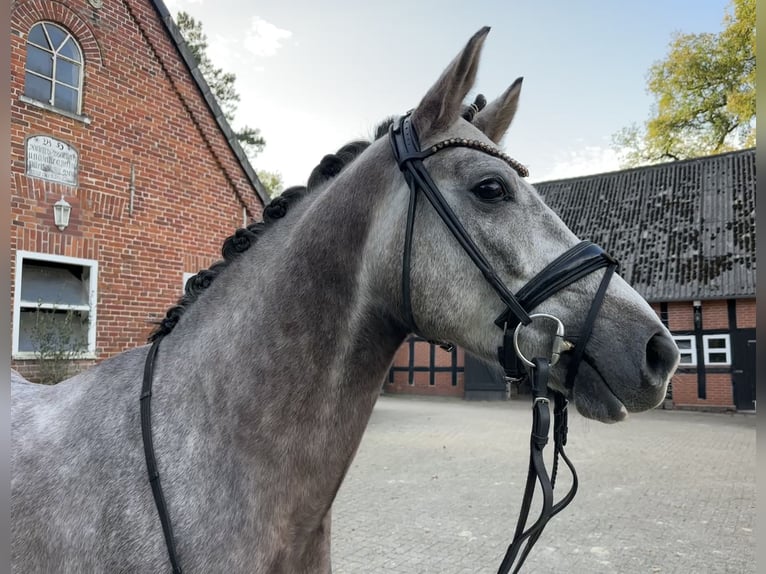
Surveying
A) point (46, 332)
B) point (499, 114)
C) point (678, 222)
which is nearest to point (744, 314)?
point (678, 222)

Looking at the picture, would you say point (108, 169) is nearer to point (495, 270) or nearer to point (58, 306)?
point (58, 306)

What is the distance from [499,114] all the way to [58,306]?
7.13m

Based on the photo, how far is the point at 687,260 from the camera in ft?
54.7

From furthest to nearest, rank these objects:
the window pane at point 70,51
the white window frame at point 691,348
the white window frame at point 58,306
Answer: the white window frame at point 691,348 < the window pane at point 70,51 < the white window frame at point 58,306

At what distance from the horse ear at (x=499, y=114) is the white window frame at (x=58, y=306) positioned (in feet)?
22.0

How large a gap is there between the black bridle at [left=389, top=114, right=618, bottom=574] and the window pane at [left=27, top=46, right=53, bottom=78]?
25.3 ft

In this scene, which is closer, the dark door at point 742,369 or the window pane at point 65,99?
the window pane at point 65,99

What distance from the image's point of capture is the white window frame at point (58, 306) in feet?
21.4

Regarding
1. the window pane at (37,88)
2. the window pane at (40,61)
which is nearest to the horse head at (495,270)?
the window pane at (37,88)

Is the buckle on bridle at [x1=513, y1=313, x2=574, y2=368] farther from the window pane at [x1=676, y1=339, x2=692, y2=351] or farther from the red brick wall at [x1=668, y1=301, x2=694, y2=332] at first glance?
the window pane at [x1=676, y1=339, x2=692, y2=351]

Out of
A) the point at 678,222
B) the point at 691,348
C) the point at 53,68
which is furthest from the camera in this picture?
the point at 678,222

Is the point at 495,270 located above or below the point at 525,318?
above

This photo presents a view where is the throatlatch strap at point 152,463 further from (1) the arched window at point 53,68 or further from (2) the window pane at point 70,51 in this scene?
(2) the window pane at point 70,51

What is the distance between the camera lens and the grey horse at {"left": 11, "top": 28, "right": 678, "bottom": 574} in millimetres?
1423
